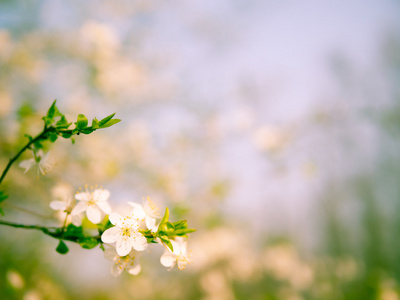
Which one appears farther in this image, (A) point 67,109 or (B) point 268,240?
(B) point 268,240

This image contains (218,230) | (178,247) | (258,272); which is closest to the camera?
(178,247)

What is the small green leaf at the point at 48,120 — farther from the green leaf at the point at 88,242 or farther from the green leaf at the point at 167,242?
the green leaf at the point at 167,242

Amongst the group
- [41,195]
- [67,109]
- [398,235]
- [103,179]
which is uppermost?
[398,235]

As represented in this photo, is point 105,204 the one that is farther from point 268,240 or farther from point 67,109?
point 268,240

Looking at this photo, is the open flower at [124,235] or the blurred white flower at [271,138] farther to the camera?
the blurred white flower at [271,138]

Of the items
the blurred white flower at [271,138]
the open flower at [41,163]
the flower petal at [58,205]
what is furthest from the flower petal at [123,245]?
the blurred white flower at [271,138]

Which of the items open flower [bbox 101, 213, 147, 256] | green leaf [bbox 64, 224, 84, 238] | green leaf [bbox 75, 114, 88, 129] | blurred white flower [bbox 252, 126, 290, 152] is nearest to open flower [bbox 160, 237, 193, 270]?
open flower [bbox 101, 213, 147, 256]

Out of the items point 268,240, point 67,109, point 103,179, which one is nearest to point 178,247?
point 103,179

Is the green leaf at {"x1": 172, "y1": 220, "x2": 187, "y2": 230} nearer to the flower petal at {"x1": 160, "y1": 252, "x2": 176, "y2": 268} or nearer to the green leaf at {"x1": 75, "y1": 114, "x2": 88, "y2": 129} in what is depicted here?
the flower petal at {"x1": 160, "y1": 252, "x2": 176, "y2": 268}
